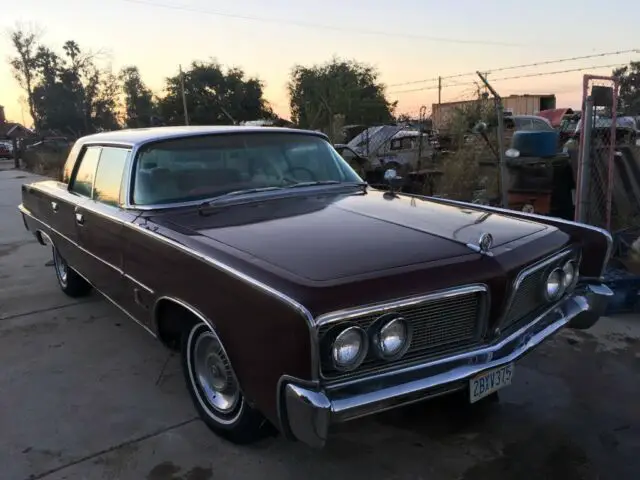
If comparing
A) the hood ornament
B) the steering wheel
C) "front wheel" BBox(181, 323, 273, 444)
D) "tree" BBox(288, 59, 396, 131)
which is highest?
"tree" BBox(288, 59, 396, 131)

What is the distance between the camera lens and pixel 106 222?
3.76 metres

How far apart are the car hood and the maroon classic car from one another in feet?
0.04

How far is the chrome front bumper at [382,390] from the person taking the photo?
211cm

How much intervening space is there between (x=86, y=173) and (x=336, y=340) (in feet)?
10.5

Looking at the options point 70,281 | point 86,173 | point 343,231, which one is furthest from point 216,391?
point 70,281

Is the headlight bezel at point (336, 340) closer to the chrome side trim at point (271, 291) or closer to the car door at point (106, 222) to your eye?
the chrome side trim at point (271, 291)

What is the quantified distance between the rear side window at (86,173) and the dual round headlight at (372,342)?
9.57 ft

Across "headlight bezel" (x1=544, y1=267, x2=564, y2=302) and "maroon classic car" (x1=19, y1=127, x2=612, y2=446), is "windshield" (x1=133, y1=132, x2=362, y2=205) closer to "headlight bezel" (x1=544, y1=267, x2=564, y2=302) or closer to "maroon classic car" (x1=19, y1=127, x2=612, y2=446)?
"maroon classic car" (x1=19, y1=127, x2=612, y2=446)

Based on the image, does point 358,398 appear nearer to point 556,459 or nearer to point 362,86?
point 556,459

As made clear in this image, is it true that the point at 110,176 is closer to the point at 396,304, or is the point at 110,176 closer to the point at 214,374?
the point at 214,374

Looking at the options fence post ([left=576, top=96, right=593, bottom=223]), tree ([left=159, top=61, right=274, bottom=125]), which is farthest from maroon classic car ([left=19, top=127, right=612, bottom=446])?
tree ([left=159, top=61, right=274, bottom=125])

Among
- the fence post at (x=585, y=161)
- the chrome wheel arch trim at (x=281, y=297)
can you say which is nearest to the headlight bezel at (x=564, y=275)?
the chrome wheel arch trim at (x=281, y=297)

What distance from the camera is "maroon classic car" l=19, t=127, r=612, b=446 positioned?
218 cm

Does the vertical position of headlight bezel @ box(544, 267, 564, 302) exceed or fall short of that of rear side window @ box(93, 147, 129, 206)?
it falls short
